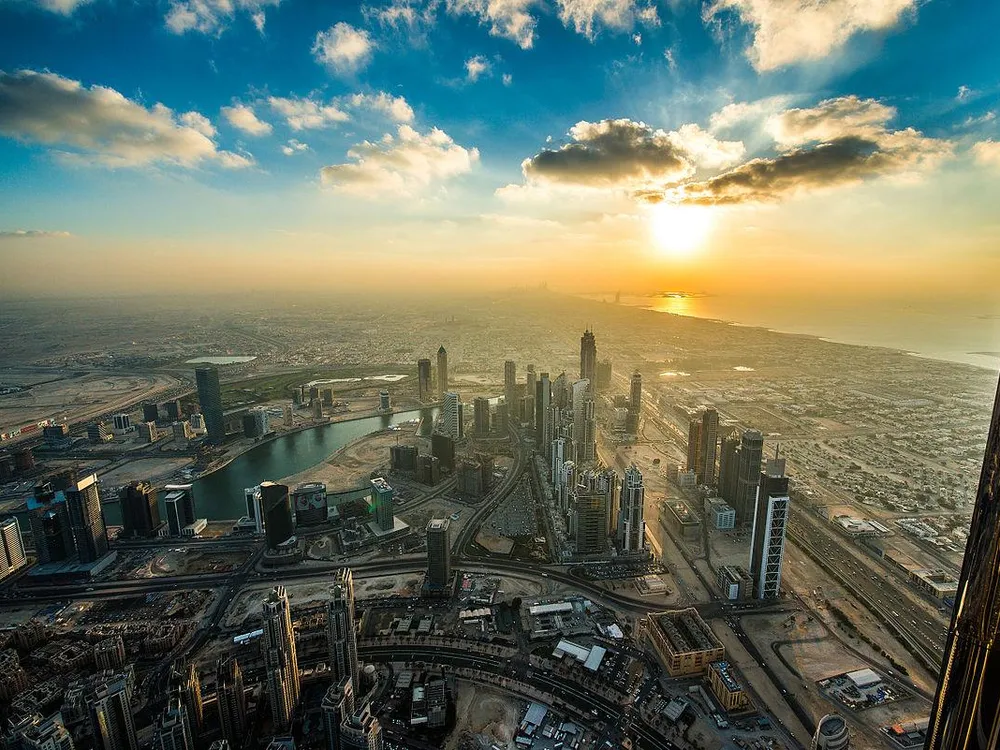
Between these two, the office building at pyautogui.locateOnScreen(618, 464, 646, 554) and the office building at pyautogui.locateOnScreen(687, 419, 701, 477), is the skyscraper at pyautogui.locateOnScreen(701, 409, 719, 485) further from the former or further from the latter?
the office building at pyautogui.locateOnScreen(618, 464, 646, 554)

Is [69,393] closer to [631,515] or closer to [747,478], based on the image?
[631,515]

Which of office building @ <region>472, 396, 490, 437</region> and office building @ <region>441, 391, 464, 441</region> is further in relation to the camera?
office building @ <region>472, 396, 490, 437</region>

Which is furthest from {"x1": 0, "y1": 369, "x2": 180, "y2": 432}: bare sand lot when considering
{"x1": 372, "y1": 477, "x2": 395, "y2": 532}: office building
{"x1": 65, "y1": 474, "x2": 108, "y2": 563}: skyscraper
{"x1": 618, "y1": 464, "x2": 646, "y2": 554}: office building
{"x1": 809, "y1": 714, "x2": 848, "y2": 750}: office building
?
{"x1": 809, "y1": 714, "x2": 848, "y2": 750}: office building

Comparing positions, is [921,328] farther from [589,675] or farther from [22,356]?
[22,356]

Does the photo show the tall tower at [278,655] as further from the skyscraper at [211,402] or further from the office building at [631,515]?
the skyscraper at [211,402]

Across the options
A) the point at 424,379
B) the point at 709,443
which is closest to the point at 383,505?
the point at 709,443

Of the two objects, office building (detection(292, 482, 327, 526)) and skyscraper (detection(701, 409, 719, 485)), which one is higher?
skyscraper (detection(701, 409, 719, 485))
